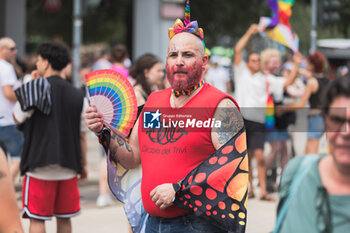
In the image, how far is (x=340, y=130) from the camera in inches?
94.5

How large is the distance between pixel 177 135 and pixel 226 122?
0.91ft

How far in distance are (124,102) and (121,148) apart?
27cm

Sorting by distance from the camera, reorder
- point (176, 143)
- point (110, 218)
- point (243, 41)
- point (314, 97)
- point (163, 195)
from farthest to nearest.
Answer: point (314, 97) → point (243, 41) → point (110, 218) → point (176, 143) → point (163, 195)

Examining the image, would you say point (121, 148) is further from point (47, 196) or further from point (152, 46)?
point (152, 46)

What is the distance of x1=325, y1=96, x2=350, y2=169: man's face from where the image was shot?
2359 millimetres

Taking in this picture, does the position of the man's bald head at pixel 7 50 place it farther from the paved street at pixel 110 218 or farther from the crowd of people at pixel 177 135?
the paved street at pixel 110 218

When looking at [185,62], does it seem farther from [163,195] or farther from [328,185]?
[328,185]

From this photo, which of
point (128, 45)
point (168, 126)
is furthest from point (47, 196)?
point (128, 45)

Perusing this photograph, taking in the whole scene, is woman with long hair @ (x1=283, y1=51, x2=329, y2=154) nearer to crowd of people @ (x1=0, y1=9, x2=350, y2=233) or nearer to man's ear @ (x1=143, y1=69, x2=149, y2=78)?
crowd of people @ (x1=0, y1=9, x2=350, y2=233)

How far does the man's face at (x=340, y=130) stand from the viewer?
2.36m

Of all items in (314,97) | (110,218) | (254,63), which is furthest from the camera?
(314,97)

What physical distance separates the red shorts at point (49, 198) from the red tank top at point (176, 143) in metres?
1.96

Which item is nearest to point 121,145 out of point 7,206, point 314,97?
point 7,206

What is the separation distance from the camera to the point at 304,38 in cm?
3181
